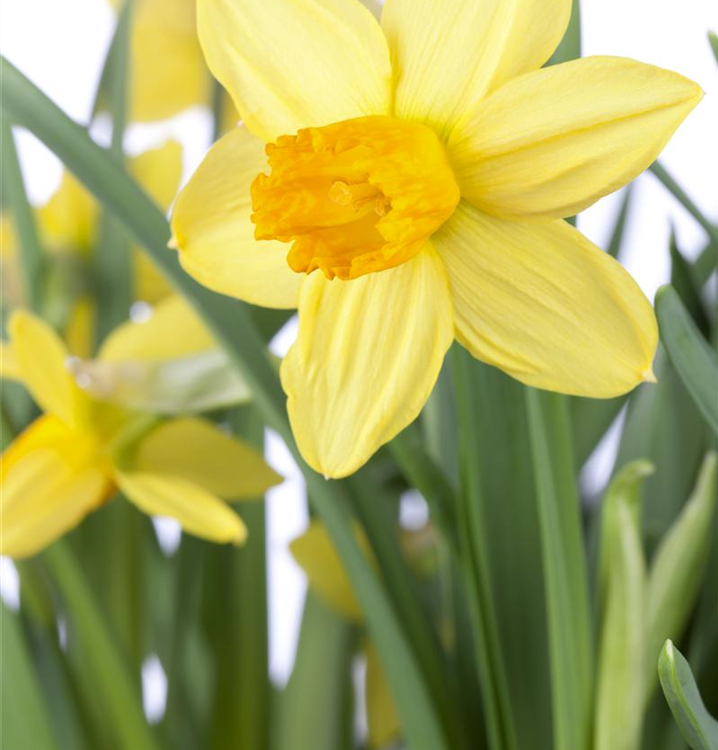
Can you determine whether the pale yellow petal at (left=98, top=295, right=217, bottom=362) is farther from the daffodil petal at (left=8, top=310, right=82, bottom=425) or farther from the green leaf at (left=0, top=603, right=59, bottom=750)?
the green leaf at (left=0, top=603, right=59, bottom=750)

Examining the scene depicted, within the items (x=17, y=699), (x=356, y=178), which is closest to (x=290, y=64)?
(x=356, y=178)

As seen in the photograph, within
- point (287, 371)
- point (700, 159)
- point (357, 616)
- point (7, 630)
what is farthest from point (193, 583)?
point (700, 159)

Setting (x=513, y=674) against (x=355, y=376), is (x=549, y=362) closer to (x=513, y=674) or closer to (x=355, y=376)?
(x=355, y=376)

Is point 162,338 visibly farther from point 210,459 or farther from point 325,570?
point 325,570

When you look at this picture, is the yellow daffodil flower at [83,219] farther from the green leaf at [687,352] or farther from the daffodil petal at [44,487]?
the green leaf at [687,352]

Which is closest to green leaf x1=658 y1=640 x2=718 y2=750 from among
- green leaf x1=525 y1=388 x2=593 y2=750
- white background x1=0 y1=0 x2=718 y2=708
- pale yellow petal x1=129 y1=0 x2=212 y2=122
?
green leaf x1=525 y1=388 x2=593 y2=750

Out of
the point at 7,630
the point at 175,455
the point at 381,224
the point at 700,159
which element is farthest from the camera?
the point at 700,159

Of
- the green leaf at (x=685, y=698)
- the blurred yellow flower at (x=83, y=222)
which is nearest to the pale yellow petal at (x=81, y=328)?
the blurred yellow flower at (x=83, y=222)
